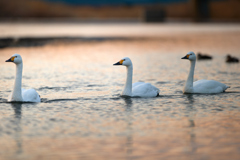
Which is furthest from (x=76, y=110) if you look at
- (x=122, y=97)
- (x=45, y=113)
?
(x=122, y=97)

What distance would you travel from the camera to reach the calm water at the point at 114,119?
7.88 m

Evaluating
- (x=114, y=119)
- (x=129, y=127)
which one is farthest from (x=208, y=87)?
(x=129, y=127)

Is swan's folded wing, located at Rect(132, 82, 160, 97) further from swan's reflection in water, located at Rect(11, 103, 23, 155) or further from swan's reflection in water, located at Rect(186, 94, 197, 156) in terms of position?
swan's reflection in water, located at Rect(11, 103, 23, 155)

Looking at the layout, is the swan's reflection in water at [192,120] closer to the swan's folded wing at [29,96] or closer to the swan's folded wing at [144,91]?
the swan's folded wing at [144,91]

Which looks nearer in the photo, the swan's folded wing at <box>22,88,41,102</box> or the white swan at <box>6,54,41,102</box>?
the white swan at <box>6,54,41,102</box>

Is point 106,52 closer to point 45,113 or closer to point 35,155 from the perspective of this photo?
point 45,113

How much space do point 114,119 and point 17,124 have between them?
1.83m

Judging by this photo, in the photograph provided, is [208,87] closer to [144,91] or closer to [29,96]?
[144,91]

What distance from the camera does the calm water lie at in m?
7.88

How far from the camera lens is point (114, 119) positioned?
10.2 m

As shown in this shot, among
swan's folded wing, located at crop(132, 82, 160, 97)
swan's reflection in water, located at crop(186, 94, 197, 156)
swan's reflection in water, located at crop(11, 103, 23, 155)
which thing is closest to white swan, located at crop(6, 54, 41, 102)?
swan's reflection in water, located at crop(11, 103, 23, 155)

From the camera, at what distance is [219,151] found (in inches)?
307

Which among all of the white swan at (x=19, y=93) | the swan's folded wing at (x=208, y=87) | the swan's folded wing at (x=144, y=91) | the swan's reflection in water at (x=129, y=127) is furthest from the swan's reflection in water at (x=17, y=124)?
the swan's folded wing at (x=208, y=87)

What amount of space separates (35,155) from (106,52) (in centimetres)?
2075
